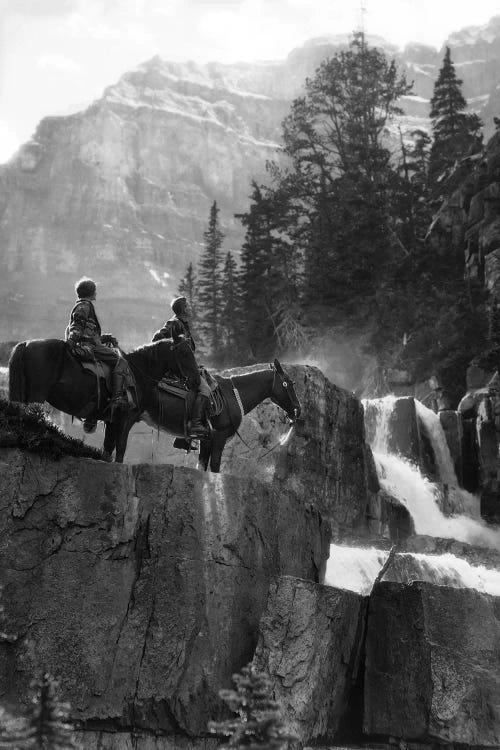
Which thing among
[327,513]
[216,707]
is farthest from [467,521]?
[216,707]

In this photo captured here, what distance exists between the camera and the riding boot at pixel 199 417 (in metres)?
15.0

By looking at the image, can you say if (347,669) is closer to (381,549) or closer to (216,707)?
(216,707)

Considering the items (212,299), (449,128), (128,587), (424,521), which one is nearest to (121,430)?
(128,587)

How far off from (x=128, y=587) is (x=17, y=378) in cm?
358

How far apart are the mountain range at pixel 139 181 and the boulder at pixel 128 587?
119m

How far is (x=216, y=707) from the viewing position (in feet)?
37.7

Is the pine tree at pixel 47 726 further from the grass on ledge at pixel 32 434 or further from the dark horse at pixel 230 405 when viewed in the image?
the dark horse at pixel 230 405

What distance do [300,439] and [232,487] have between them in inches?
544

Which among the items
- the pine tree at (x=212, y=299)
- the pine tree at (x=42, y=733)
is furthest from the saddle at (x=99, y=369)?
the pine tree at (x=212, y=299)

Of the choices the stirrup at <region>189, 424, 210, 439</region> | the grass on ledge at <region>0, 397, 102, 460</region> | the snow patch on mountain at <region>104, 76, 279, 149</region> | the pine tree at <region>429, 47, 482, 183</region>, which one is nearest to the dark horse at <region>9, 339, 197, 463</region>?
the stirrup at <region>189, 424, 210, 439</region>

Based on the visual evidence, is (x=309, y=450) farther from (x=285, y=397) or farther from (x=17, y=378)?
(x=17, y=378)

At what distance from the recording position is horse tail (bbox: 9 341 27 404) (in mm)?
13367

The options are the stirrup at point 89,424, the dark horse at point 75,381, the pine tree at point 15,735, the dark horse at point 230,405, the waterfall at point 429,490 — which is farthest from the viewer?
the waterfall at point 429,490

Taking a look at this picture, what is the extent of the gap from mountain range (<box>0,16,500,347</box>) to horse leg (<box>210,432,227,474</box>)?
11602 centimetres
